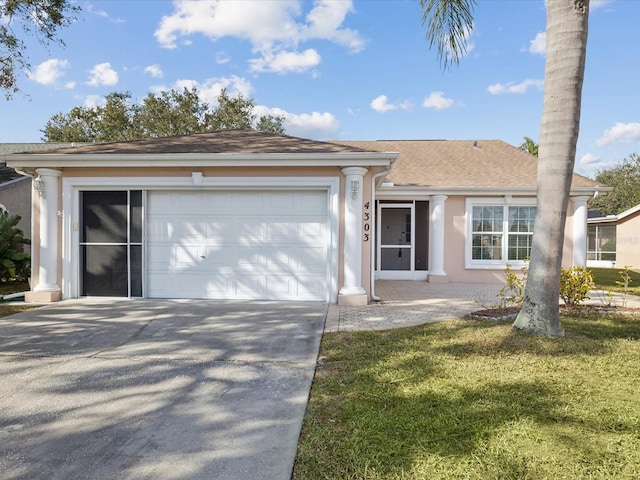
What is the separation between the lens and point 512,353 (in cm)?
452

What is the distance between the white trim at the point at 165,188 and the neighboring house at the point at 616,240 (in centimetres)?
1980

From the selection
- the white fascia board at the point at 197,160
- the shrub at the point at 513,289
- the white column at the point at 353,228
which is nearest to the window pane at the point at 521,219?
the shrub at the point at 513,289

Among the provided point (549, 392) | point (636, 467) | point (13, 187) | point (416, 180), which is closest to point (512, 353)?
point (549, 392)

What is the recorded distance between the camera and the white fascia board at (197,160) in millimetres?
7672

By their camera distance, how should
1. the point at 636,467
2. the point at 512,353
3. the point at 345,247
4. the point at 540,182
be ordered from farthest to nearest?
the point at 345,247 → the point at 540,182 → the point at 512,353 → the point at 636,467

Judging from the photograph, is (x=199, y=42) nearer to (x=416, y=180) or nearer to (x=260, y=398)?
(x=416, y=180)

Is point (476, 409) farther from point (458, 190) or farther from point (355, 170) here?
point (458, 190)

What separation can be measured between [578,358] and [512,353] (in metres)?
0.69

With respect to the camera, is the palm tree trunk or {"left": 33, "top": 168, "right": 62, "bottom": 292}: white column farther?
{"left": 33, "top": 168, "right": 62, "bottom": 292}: white column

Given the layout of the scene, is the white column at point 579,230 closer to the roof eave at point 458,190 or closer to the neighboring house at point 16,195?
the roof eave at point 458,190

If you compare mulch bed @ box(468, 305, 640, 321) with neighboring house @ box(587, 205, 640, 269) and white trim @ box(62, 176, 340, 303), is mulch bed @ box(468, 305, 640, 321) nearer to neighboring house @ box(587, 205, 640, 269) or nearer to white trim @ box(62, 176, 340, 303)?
white trim @ box(62, 176, 340, 303)

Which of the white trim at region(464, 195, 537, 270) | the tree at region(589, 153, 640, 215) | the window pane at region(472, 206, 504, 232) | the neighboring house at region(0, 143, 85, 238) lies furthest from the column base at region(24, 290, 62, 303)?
the tree at region(589, 153, 640, 215)

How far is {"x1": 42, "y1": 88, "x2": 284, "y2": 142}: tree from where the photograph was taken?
29.2m

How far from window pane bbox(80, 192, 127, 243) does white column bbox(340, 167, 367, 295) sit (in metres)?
4.88
